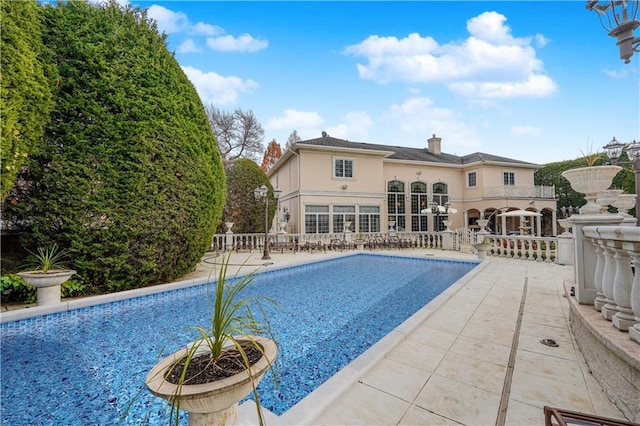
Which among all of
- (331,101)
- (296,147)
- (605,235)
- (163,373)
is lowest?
(163,373)

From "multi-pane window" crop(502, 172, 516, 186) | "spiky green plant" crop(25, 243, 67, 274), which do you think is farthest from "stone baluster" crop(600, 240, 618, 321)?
"multi-pane window" crop(502, 172, 516, 186)

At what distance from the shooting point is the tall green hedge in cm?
551

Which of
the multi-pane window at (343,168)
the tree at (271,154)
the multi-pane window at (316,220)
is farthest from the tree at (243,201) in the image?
the tree at (271,154)

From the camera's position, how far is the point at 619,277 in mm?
2324

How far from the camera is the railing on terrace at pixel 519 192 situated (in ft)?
62.6

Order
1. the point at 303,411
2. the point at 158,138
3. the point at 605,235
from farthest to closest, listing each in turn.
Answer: the point at 158,138
the point at 605,235
the point at 303,411

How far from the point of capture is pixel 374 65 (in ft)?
42.0

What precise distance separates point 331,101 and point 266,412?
53.9ft

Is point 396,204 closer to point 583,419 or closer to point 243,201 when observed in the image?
point 243,201

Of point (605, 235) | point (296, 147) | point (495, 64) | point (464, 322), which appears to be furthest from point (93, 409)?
point (296, 147)

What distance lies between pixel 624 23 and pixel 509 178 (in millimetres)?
20071

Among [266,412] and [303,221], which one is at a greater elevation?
[303,221]

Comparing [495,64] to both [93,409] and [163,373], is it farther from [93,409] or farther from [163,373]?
[93,409]

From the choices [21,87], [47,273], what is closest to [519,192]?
[47,273]
